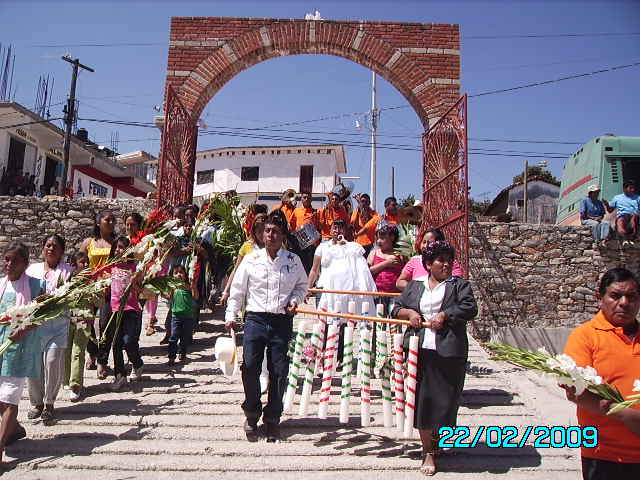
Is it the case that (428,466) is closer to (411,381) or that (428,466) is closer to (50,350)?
(411,381)

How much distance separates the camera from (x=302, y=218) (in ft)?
28.8

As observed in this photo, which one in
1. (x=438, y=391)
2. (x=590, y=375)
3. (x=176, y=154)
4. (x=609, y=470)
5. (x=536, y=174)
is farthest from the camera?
(x=536, y=174)

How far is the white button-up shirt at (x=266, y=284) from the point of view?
14.9ft

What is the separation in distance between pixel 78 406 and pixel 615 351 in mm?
4989

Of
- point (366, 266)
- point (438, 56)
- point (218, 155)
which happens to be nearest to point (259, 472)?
point (366, 266)

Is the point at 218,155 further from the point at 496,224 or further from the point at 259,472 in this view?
the point at 259,472

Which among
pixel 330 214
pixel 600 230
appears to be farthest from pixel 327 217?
pixel 600 230

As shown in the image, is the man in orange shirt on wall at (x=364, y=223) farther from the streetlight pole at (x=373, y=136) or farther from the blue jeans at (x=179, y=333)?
Result: the streetlight pole at (x=373, y=136)

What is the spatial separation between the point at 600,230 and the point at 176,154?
884 centimetres

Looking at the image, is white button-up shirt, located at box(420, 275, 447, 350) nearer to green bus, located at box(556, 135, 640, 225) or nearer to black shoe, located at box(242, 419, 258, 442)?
black shoe, located at box(242, 419, 258, 442)

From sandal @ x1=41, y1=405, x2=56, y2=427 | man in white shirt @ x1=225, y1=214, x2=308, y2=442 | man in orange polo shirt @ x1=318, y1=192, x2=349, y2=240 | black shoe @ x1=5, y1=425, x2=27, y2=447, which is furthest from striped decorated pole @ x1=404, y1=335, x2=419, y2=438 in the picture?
man in orange polo shirt @ x1=318, y1=192, x2=349, y2=240

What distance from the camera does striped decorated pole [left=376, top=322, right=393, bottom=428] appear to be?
4.19 m

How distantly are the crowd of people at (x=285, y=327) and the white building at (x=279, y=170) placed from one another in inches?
1154

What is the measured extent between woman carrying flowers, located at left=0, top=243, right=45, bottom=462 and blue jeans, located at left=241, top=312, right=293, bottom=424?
181cm
